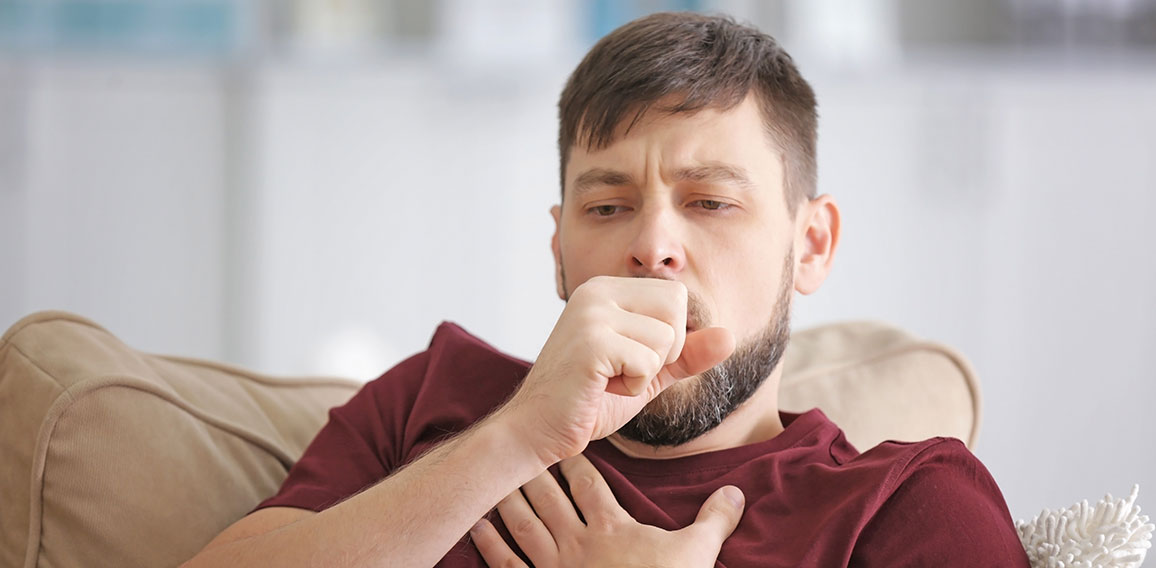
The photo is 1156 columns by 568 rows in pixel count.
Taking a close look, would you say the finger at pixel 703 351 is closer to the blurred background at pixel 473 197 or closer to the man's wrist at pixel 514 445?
the man's wrist at pixel 514 445

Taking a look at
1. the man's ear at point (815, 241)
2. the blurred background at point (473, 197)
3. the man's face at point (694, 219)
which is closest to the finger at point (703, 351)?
the man's face at point (694, 219)

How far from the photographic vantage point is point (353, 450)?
1229 mm

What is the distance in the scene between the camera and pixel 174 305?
3.30 m

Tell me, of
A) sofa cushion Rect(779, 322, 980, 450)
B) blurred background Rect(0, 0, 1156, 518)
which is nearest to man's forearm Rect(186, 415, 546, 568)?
sofa cushion Rect(779, 322, 980, 450)

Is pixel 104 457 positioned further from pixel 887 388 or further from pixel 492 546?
pixel 887 388

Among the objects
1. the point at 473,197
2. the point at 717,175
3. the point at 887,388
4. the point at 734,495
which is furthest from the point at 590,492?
the point at 473,197

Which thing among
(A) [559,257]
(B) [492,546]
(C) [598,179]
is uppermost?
(C) [598,179]

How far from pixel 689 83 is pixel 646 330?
13.8 inches

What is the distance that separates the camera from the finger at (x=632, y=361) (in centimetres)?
98

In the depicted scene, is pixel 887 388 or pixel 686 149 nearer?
pixel 686 149

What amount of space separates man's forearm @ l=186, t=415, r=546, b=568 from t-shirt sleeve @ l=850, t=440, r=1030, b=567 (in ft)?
1.08

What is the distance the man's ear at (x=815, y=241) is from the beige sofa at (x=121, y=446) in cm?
64

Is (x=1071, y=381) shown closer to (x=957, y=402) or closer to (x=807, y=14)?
(x=807, y=14)

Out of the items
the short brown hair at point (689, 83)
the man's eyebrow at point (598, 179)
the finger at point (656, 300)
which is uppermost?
the short brown hair at point (689, 83)
